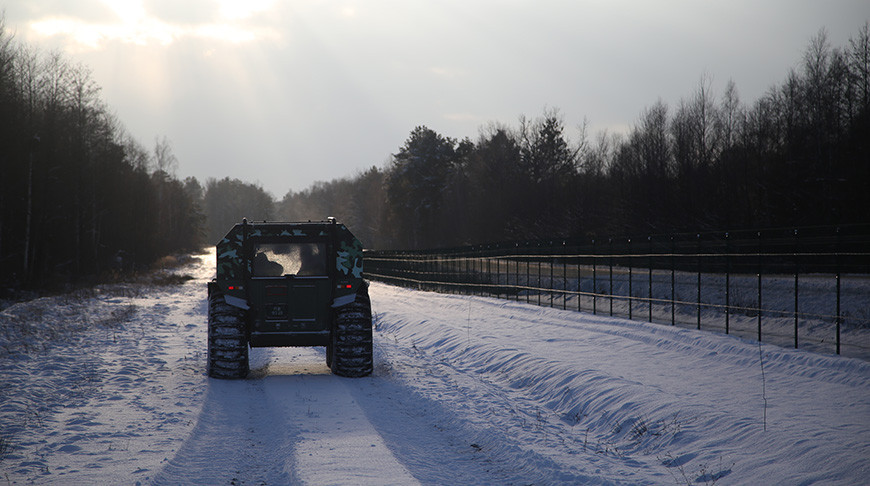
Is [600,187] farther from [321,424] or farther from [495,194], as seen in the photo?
[321,424]

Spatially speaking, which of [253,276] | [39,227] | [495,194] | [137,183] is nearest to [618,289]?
[253,276]

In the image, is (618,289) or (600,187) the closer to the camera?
(618,289)

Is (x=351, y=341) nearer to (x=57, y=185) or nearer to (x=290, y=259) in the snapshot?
(x=290, y=259)

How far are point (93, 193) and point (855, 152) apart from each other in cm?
5048

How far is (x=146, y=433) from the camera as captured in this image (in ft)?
26.6

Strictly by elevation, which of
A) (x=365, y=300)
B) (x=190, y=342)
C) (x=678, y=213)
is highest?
(x=678, y=213)

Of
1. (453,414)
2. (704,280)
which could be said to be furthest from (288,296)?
(704,280)

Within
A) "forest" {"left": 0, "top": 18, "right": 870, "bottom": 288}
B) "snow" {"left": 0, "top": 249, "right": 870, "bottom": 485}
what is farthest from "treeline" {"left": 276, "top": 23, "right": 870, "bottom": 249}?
"snow" {"left": 0, "top": 249, "right": 870, "bottom": 485}

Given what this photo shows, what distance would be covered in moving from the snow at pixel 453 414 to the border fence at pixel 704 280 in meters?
2.99

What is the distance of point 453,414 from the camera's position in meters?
9.28

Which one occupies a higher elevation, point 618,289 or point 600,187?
point 600,187

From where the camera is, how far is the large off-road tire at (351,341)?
12.0m

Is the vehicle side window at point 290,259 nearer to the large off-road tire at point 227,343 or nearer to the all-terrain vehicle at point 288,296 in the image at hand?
the all-terrain vehicle at point 288,296

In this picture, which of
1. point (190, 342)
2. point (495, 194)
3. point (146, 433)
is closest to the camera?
point (146, 433)
